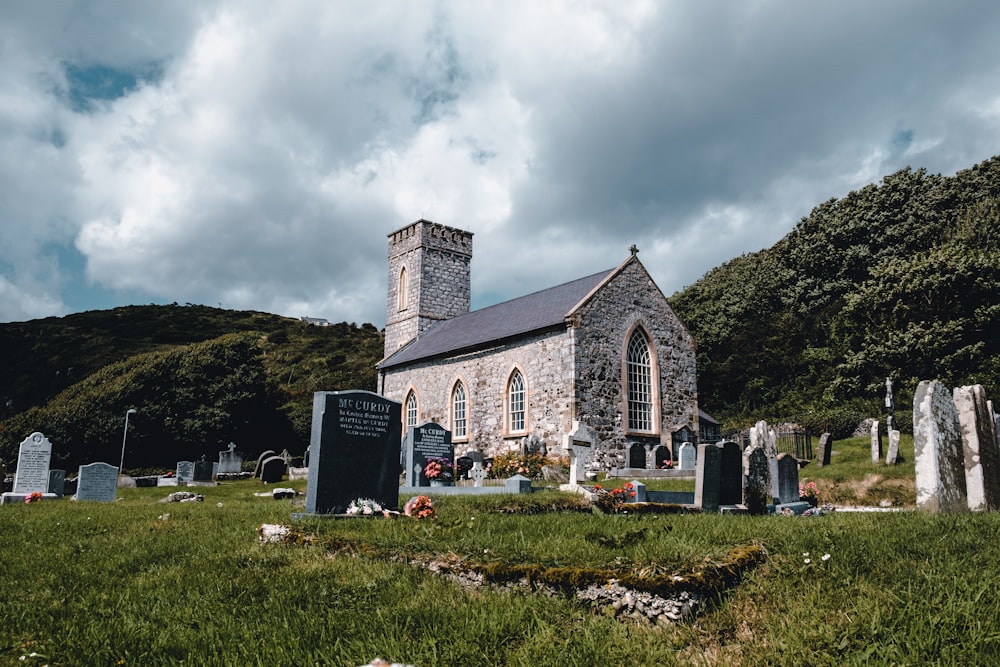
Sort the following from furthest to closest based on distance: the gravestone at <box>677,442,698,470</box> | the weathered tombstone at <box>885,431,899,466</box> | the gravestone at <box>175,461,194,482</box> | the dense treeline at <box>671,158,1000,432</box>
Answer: the dense treeline at <box>671,158,1000,432</box>, the gravestone at <box>175,461,194,482</box>, the gravestone at <box>677,442,698,470</box>, the weathered tombstone at <box>885,431,899,466</box>

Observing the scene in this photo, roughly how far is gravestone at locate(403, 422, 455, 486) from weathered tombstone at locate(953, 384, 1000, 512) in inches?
479

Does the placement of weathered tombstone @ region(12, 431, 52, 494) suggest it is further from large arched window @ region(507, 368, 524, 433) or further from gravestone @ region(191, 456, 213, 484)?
large arched window @ region(507, 368, 524, 433)

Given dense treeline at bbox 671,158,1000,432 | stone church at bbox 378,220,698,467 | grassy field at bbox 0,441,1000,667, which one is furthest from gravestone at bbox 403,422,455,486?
dense treeline at bbox 671,158,1000,432

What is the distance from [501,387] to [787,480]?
15.6m

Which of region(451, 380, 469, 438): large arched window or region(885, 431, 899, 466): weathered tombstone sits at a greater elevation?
region(451, 380, 469, 438): large arched window

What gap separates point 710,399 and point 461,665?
128 ft

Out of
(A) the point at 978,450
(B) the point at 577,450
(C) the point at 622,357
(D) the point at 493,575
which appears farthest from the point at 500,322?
(D) the point at 493,575

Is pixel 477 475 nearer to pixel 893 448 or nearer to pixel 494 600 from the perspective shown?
pixel 893 448

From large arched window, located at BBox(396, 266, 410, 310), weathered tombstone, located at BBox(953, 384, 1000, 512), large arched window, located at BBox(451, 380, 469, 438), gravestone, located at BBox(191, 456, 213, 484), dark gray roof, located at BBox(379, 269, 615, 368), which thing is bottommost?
gravestone, located at BBox(191, 456, 213, 484)

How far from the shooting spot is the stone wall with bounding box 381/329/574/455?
25156 mm

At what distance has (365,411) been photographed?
33.1 ft

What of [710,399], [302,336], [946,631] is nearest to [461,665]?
[946,631]

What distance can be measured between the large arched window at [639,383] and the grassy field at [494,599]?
18809mm

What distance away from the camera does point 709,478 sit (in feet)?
36.4
